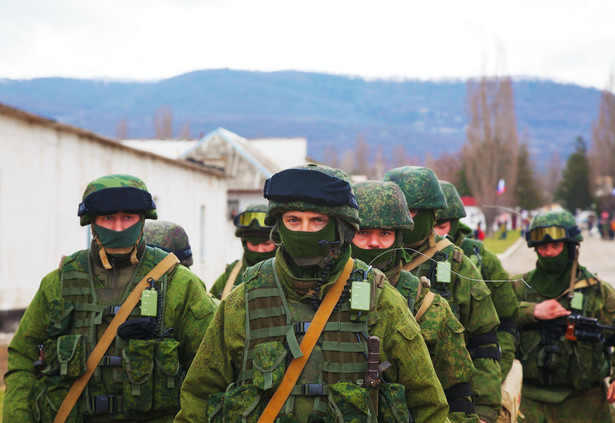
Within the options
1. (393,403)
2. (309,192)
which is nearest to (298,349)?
(393,403)

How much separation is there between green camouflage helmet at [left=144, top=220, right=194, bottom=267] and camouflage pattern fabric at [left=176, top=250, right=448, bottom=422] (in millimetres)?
3453

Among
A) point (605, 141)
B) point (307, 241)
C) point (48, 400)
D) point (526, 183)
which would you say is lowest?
point (48, 400)

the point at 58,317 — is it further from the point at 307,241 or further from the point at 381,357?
the point at 381,357

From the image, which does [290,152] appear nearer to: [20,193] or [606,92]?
[20,193]

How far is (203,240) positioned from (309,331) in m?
22.3

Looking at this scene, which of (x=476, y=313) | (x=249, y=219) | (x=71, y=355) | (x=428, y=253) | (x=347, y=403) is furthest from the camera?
(x=249, y=219)

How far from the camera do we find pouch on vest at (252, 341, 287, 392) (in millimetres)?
3359

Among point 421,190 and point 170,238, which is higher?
point 421,190

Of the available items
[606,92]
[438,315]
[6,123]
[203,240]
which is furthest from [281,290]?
[606,92]

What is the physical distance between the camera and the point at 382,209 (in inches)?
190

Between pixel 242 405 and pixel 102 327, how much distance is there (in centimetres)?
163

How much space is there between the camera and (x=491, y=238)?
5109 centimetres

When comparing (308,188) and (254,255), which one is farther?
(254,255)

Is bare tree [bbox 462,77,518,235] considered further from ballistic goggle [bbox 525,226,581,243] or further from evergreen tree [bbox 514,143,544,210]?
ballistic goggle [bbox 525,226,581,243]
